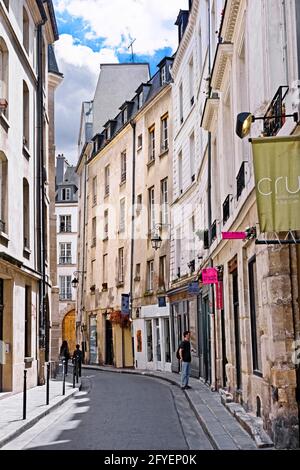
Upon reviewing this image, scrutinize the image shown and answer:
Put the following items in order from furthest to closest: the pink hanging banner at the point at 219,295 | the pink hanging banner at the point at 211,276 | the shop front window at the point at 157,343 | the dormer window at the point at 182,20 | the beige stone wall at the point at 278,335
Result: the shop front window at the point at 157,343 → the dormer window at the point at 182,20 → the pink hanging banner at the point at 211,276 → the pink hanging banner at the point at 219,295 → the beige stone wall at the point at 278,335

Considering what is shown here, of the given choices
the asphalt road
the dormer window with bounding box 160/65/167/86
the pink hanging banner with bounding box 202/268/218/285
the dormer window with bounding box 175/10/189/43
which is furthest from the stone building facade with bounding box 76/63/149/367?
the pink hanging banner with bounding box 202/268/218/285

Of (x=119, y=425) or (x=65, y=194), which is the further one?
(x=65, y=194)

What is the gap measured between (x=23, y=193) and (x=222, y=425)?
1120cm

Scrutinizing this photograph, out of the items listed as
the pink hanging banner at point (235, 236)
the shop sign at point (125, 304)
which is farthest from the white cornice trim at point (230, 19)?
the shop sign at point (125, 304)

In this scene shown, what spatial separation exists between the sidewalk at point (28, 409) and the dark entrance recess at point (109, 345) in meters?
15.4

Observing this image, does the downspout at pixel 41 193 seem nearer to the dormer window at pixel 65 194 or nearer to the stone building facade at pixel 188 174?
the stone building facade at pixel 188 174

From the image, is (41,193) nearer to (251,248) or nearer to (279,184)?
(251,248)

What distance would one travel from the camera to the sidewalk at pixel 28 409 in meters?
11.1

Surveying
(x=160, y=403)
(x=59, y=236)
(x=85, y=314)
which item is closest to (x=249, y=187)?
(x=160, y=403)

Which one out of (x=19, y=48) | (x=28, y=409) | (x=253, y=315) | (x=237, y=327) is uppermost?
(x=19, y=48)

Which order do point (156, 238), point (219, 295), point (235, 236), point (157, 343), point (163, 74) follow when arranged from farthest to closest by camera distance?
point (163, 74) < point (157, 343) < point (156, 238) < point (219, 295) < point (235, 236)

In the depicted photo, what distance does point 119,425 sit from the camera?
39.2 ft

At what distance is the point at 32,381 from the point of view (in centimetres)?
2011

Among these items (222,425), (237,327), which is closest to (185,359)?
(237,327)
